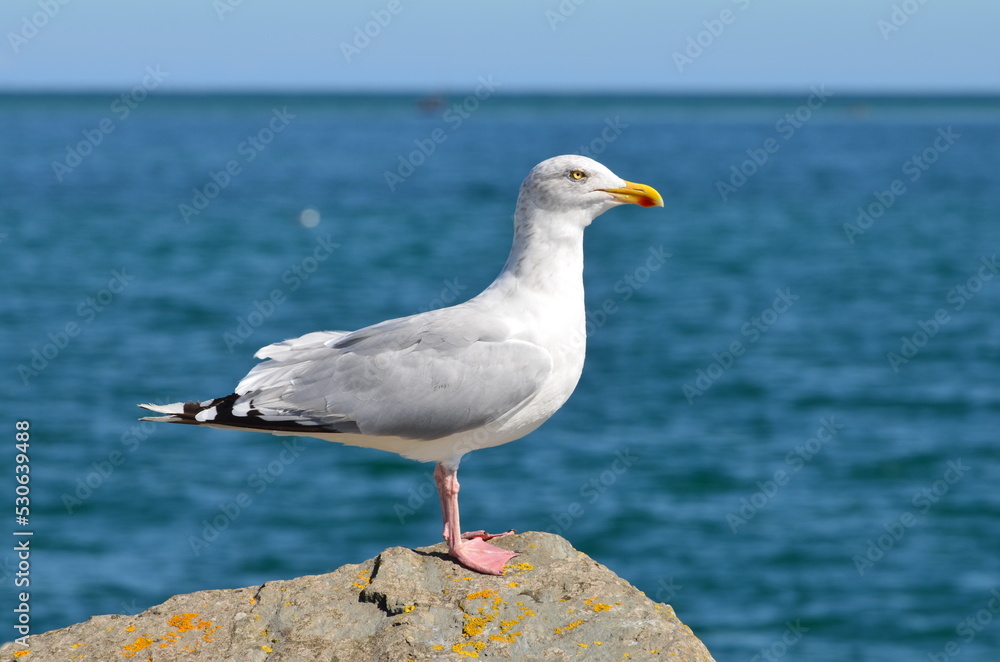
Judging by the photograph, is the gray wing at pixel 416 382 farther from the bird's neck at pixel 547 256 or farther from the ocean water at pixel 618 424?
the ocean water at pixel 618 424

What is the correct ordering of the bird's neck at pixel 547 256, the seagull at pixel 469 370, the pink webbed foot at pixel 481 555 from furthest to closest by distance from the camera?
the bird's neck at pixel 547 256
the seagull at pixel 469 370
the pink webbed foot at pixel 481 555

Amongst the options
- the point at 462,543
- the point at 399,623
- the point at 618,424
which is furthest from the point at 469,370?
the point at 618,424

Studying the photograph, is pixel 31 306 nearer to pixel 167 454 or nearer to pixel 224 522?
pixel 167 454

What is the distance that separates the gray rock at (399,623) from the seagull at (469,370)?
43 cm

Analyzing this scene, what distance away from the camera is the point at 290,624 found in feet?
20.4

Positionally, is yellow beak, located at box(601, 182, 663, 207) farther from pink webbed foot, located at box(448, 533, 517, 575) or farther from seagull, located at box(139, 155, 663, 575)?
pink webbed foot, located at box(448, 533, 517, 575)

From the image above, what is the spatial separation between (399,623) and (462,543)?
102 centimetres

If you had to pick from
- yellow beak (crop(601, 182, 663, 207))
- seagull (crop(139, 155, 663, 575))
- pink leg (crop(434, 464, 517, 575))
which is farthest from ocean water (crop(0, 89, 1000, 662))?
yellow beak (crop(601, 182, 663, 207))

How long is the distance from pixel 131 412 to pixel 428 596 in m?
21.7

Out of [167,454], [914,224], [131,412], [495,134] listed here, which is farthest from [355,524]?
[495,134]

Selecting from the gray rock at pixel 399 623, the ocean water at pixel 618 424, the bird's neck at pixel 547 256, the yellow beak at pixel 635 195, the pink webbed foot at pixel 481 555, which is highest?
the ocean water at pixel 618 424

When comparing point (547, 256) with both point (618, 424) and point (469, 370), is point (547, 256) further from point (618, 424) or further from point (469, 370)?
point (618, 424)

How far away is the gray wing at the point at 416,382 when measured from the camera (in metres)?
6.94

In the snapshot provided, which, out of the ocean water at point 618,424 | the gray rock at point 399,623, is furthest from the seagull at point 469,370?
the ocean water at point 618,424
